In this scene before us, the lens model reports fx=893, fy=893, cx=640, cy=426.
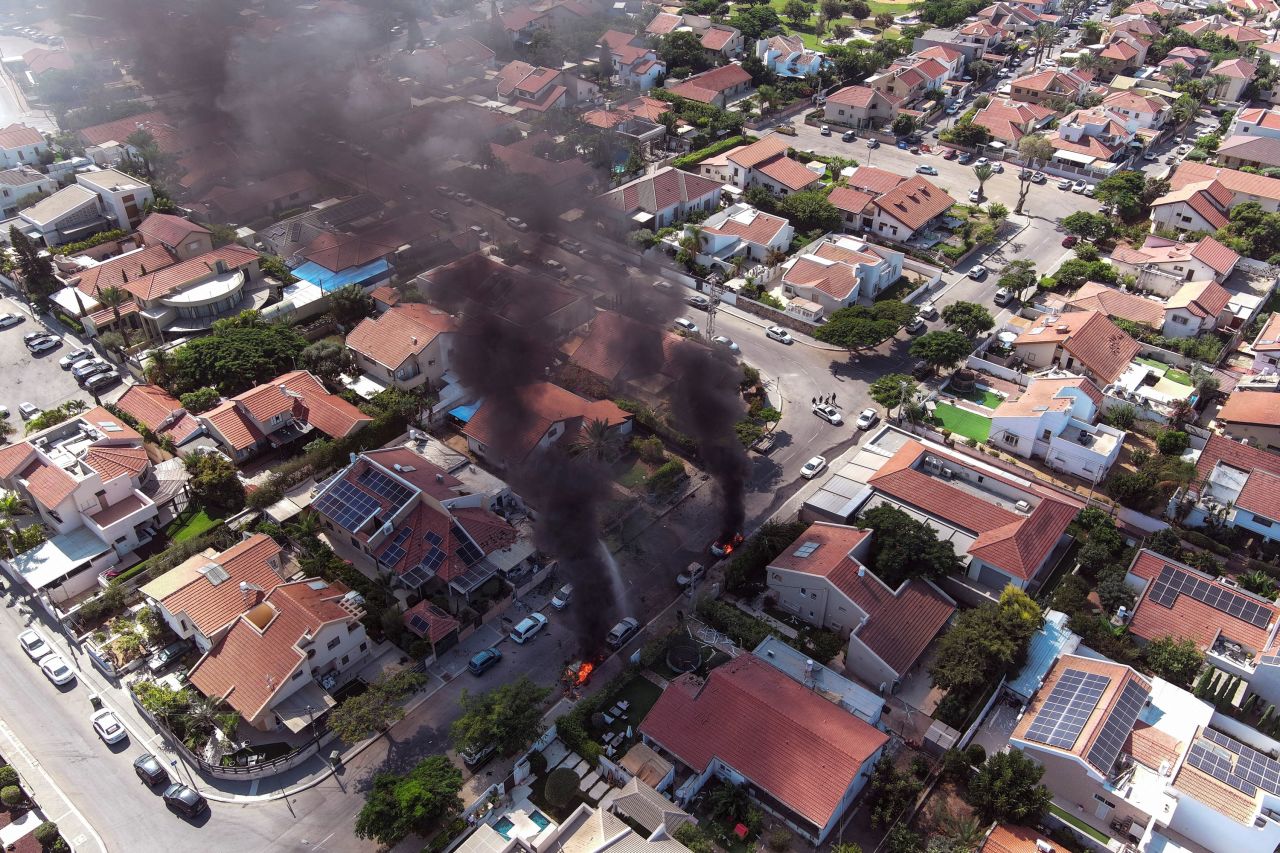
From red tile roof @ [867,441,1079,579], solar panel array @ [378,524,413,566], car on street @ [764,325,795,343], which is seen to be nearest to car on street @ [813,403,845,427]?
red tile roof @ [867,441,1079,579]

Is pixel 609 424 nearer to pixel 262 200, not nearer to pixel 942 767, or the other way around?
pixel 942 767

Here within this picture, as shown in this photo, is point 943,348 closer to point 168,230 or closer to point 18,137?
point 168,230

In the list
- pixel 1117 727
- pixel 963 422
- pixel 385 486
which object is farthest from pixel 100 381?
pixel 1117 727

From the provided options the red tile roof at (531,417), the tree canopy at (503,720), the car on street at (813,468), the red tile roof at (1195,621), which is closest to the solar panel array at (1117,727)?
the red tile roof at (1195,621)

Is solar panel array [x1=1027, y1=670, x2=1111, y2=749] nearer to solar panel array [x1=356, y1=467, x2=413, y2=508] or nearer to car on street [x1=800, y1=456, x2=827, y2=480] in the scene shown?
car on street [x1=800, y1=456, x2=827, y2=480]

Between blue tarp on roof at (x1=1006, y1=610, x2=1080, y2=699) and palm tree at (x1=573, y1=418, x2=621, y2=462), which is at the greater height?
palm tree at (x1=573, y1=418, x2=621, y2=462)

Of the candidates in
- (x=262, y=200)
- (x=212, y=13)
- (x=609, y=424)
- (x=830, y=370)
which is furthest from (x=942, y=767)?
(x=212, y=13)
